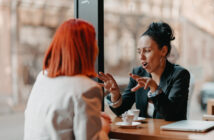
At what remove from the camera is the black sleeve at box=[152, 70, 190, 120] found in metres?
1.91

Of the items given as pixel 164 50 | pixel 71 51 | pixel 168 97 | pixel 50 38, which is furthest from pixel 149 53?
pixel 50 38

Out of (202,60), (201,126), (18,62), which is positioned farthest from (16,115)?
(202,60)

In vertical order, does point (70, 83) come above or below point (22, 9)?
below

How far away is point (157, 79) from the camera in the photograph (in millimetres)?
2230

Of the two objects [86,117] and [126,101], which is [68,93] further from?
[126,101]

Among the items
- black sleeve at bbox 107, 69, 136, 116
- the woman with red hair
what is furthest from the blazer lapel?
the woman with red hair

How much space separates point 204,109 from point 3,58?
5566 mm

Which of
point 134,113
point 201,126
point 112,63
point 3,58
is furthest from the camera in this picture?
point 112,63

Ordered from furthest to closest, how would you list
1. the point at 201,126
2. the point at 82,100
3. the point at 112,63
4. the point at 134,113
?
the point at 112,63 → the point at 134,113 → the point at 201,126 → the point at 82,100

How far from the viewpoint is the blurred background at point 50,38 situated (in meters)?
8.18

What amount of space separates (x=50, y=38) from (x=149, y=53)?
7.35 metres

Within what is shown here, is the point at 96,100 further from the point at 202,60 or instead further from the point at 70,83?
the point at 202,60

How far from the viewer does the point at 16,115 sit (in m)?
7.46

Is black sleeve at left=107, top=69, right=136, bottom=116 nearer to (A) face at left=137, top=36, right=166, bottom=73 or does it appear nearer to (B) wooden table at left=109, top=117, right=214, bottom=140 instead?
(A) face at left=137, top=36, right=166, bottom=73
